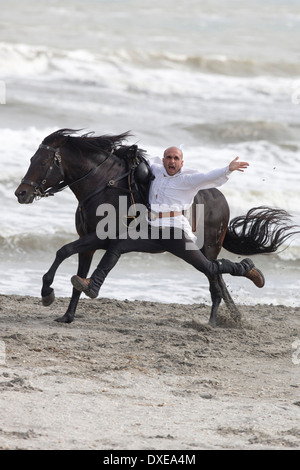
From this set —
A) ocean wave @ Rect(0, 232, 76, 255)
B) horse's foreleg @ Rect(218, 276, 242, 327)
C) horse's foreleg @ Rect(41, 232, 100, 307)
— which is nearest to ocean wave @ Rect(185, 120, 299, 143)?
ocean wave @ Rect(0, 232, 76, 255)

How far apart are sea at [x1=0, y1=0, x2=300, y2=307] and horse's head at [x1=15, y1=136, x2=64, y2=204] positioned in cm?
201

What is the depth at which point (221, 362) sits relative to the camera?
21.6ft

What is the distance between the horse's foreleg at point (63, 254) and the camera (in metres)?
6.95

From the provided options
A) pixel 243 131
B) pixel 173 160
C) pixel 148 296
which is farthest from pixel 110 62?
pixel 173 160

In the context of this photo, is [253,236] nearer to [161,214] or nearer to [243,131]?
[161,214]

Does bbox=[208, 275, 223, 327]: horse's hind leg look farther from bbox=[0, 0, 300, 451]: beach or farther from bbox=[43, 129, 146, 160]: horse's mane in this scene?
bbox=[43, 129, 146, 160]: horse's mane

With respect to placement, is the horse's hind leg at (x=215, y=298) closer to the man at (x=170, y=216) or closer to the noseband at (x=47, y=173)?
the man at (x=170, y=216)

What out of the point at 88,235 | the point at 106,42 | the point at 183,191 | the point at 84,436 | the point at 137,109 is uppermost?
the point at 106,42

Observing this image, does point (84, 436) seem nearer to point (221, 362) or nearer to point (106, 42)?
point (221, 362)

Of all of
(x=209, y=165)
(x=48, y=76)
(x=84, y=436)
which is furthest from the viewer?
(x=48, y=76)

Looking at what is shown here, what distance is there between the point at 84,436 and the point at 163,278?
17.9ft

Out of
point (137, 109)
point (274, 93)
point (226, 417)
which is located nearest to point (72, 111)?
point (137, 109)

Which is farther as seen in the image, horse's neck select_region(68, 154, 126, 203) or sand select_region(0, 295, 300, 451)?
horse's neck select_region(68, 154, 126, 203)

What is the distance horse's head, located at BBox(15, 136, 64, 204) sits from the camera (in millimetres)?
7141
